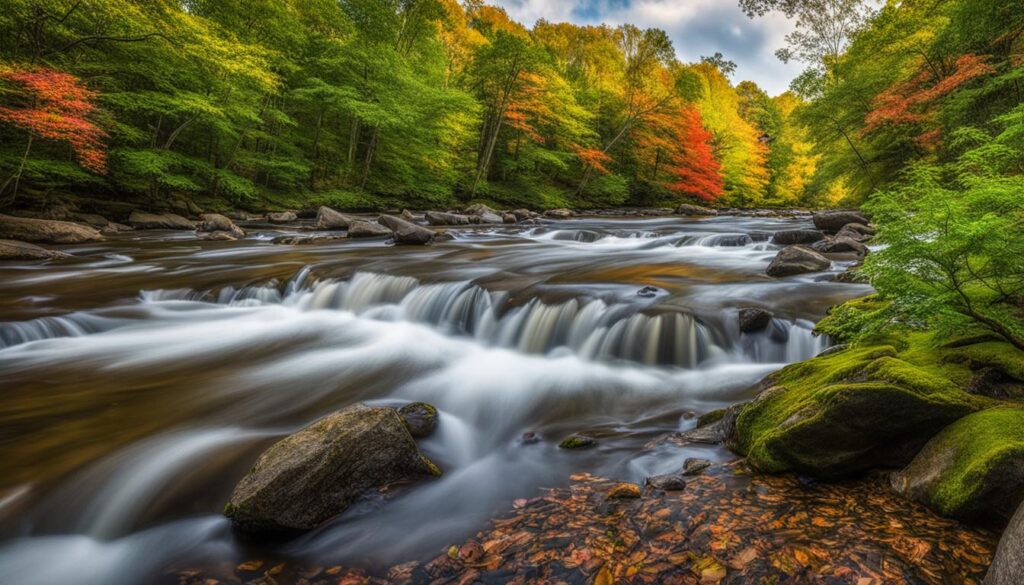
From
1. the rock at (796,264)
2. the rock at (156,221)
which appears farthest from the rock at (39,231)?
the rock at (796,264)

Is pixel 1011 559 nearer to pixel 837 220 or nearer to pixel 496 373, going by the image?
pixel 496 373

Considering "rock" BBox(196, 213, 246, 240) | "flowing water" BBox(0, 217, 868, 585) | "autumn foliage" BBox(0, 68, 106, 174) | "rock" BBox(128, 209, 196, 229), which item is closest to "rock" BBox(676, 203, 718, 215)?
"flowing water" BBox(0, 217, 868, 585)

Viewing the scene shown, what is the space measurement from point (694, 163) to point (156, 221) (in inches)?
1169

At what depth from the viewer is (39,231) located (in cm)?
1080

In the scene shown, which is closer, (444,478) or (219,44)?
(444,478)

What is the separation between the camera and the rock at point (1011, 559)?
→ 139 cm

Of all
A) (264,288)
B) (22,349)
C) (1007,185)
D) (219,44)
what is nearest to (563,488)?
(1007,185)

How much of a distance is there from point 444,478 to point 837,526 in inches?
86.4

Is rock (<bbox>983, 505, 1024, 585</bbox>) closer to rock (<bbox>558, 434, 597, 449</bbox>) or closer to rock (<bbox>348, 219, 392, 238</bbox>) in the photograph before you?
rock (<bbox>558, 434, 597, 449</bbox>)

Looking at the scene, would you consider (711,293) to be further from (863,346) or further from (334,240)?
(334,240)

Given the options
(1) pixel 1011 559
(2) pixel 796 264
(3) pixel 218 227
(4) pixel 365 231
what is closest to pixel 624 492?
(1) pixel 1011 559

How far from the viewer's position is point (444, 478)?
3.12 metres

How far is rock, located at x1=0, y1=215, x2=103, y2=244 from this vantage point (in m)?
10.5

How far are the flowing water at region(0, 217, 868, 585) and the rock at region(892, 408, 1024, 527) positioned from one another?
101 cm
